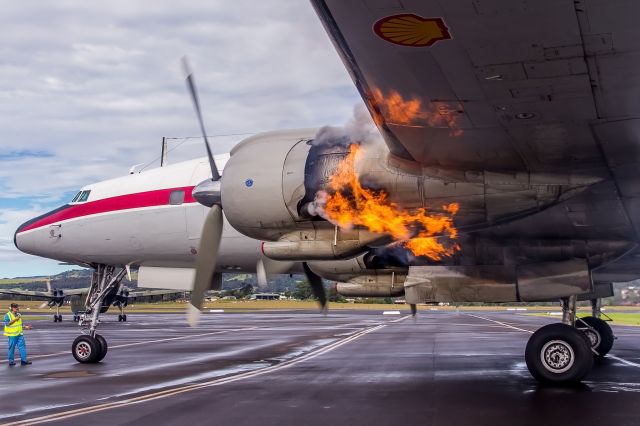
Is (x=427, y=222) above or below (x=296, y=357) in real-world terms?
above

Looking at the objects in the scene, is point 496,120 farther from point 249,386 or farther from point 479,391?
point 249,386

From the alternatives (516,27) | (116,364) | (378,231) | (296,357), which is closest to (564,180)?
(378,231)

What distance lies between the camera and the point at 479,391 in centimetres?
1135

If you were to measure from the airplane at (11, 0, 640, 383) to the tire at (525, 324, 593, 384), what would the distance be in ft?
0.08

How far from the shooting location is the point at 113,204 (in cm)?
1881

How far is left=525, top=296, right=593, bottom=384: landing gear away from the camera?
1176 centimetres

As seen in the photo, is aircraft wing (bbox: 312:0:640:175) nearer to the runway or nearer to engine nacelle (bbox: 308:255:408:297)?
the runway

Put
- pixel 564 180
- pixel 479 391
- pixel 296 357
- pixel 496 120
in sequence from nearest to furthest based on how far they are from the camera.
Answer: pixel 496 120, pixel 564 180, pixel 479 391, pixel 296 357

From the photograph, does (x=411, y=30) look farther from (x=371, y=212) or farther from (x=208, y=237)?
(x=208, y=237)

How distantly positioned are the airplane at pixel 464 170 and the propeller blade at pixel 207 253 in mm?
29

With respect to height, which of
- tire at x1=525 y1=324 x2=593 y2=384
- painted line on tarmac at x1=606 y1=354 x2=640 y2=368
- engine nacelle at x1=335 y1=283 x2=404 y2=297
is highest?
engine nacelle at x1=335 y1=283 x2=404 y2=297

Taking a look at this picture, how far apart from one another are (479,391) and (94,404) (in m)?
6.37

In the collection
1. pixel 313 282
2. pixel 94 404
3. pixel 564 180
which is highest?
pixel 564 180

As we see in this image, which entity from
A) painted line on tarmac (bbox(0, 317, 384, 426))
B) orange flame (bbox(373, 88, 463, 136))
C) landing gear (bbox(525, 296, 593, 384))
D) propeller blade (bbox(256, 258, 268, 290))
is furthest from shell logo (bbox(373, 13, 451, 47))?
propeller blade (bbox(256, 258, 268, 290))
